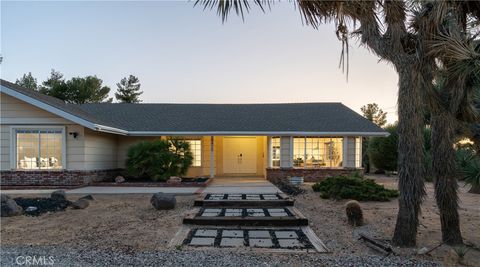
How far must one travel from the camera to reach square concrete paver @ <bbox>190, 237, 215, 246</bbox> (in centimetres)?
630

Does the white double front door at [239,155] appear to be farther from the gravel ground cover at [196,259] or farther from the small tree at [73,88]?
the small tree at [73,88]

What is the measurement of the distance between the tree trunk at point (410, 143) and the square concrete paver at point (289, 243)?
185 cm

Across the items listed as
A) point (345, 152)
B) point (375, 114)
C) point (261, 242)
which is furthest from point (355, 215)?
→ point (375, 114)

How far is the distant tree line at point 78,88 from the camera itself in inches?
1630

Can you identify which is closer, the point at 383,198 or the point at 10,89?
the point at 383,198

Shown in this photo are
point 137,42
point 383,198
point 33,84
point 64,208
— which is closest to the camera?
point 64,208

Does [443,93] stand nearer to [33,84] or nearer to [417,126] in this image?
[417,126]

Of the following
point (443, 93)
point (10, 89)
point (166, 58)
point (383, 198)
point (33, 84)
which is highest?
point (33, 84)

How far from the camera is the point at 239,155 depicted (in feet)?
66.8

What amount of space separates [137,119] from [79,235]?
12709 millimetres

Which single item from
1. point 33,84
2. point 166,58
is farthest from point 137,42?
point 33,84

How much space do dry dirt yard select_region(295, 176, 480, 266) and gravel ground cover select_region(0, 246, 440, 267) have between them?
0.43 meters

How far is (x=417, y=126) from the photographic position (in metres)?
5.88

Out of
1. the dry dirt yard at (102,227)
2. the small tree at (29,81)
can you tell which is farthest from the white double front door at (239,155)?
the small tree at (29,81)
